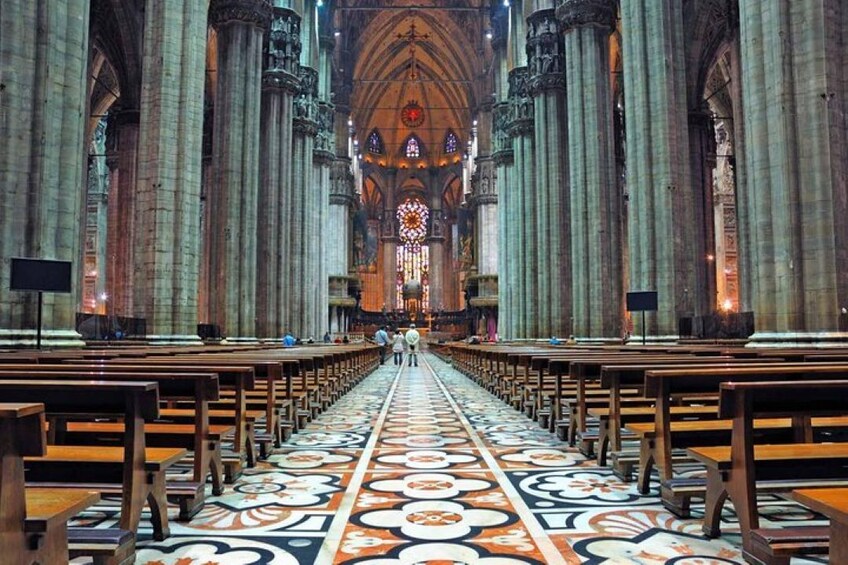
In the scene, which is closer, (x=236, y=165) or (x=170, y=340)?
(x=170, y=340)

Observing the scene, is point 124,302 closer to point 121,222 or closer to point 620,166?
point 121,222

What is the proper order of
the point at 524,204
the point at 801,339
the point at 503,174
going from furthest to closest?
the point at 503,174
the point at 524,204
the point at 801,339

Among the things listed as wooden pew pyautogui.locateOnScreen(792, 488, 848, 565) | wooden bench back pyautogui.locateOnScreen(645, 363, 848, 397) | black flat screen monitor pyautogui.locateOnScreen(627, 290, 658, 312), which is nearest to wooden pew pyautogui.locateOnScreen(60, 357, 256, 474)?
wooden bench back pyautogui.locateOnScreen(645, 363, 848, 397)

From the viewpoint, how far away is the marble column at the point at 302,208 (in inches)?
1253

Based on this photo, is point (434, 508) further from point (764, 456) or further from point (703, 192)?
point (703, 192)

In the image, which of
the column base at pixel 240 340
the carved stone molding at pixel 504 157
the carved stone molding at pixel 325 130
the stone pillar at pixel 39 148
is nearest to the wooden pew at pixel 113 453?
the stone pillar at pixel 39 148

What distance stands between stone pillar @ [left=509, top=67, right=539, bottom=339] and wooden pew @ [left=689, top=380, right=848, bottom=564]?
27.1 meters

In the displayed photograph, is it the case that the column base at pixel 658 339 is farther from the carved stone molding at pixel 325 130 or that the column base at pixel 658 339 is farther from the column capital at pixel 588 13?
the carved stone molding at pixel 325 130

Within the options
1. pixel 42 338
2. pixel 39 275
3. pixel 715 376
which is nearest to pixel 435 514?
pixel 715 376

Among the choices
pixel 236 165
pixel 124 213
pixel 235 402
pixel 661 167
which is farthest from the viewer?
pixel 124 213

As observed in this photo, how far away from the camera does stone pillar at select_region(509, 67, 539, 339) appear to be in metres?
31.6

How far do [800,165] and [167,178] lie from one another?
12.8m

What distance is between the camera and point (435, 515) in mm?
4441

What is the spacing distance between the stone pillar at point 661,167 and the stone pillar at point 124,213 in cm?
1810
